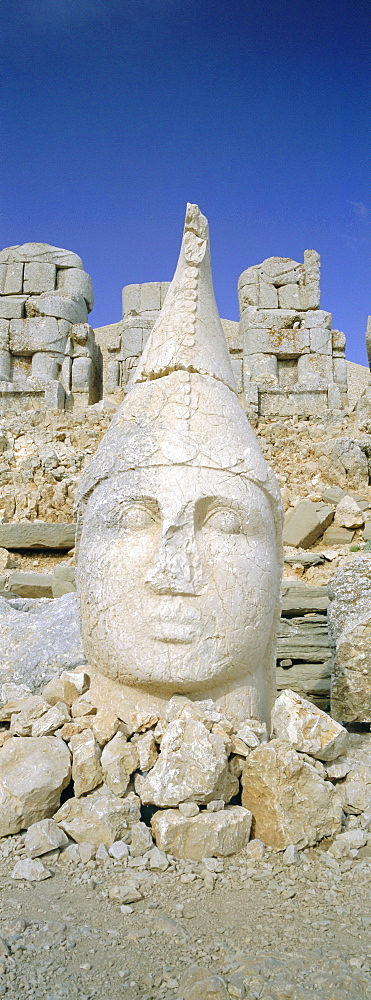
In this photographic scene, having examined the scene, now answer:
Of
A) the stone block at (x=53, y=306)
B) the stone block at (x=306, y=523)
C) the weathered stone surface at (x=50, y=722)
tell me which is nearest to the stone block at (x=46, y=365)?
the stone block at (x=53, y=306)

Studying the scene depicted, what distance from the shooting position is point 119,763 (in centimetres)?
233

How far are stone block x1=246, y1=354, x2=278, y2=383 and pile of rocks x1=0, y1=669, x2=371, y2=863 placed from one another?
11.5 meters

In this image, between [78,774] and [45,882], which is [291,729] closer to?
[78,774]

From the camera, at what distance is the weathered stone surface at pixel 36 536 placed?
7676mm

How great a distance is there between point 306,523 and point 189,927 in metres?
6.36

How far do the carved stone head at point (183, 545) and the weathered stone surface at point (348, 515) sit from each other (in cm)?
517

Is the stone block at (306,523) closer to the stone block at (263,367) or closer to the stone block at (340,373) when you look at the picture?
the stone block at (263,367)

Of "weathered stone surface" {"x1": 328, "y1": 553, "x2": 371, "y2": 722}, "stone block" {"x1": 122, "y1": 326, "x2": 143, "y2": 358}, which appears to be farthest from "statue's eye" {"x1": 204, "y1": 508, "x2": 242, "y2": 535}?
"stone block" {"x1": 122, "y1": 326, "x2": 143, "y2": 358}

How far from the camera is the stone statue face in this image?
2514mm

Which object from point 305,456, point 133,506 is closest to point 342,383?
point 305,456

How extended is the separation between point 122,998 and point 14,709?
149 cm

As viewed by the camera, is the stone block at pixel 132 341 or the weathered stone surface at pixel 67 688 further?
the stone block at pixel 132 341

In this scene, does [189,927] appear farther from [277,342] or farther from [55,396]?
[277,342]

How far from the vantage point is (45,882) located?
6.49ft
